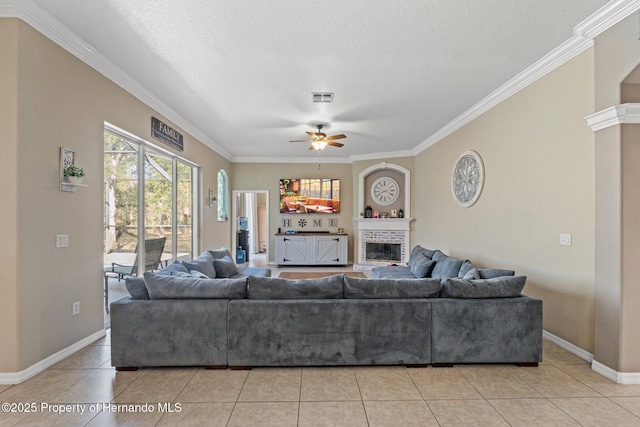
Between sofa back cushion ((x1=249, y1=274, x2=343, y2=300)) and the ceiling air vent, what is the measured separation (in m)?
2.49

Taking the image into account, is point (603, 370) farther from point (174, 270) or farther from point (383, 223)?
point (383, 223)

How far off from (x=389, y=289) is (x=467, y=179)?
3.05 metres

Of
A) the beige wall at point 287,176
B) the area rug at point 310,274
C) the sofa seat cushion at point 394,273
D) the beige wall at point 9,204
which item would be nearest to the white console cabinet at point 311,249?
the beige wall at point 287,176

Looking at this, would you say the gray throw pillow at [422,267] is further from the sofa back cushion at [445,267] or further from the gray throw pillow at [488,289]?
the gray throw pillow at [488,289]

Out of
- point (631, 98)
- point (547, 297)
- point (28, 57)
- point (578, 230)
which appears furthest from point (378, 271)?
point (28, 57)

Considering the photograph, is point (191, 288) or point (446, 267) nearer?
point (191, 288)

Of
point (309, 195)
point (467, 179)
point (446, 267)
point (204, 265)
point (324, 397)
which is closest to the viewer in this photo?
point (324, 397)

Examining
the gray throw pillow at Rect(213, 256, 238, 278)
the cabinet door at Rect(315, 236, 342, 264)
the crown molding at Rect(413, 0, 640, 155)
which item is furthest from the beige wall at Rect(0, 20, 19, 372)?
the cabinet door at Rect(315, 236, 342, 264)

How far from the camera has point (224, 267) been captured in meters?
4.82

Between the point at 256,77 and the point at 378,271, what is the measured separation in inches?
140

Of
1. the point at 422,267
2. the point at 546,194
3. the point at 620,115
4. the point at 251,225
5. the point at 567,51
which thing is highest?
the point at 567,51

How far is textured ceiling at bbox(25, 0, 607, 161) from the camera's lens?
2613 millimetres

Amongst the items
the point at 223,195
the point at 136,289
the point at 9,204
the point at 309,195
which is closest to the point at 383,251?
the point at 309,195

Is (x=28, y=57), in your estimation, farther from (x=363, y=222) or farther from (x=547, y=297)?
(x=363, y=222)
